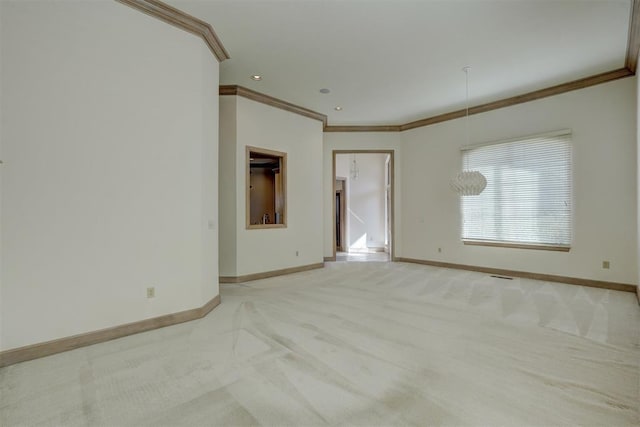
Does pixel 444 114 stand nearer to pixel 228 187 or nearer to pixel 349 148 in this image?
pixel 349 148

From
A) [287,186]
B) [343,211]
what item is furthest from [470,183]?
[343,211]

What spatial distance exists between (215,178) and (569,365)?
147 inches

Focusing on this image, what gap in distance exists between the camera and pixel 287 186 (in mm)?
5645

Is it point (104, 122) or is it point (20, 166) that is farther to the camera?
point (104, 122)

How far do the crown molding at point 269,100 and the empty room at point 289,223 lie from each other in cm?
5

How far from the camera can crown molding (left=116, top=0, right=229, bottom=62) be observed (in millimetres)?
2893

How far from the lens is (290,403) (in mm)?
1810

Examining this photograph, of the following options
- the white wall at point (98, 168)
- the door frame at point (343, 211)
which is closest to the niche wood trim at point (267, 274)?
the white wall at point (98, 168)

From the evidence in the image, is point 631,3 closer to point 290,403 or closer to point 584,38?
point 584,38

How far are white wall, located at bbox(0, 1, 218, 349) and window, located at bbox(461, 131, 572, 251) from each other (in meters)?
4.87

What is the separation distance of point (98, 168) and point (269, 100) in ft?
10.5

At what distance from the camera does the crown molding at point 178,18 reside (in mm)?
2893

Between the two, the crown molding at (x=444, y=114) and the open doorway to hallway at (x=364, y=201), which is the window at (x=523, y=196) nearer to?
the crown molding at (x=444, y=114)

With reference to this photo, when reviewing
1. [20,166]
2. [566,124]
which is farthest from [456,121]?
[20,166]
